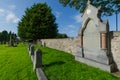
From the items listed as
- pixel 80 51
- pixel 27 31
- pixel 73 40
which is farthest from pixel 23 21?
pixel 80 51

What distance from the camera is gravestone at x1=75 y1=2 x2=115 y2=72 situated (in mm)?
12635

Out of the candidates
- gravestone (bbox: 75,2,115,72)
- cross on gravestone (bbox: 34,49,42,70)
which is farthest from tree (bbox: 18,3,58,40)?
cross on gravestone (bbox: 34,49,42,70)

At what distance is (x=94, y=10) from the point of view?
14094 millimetres

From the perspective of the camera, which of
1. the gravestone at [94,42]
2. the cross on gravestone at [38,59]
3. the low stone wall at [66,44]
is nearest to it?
the cross on gravestone at [38,59]

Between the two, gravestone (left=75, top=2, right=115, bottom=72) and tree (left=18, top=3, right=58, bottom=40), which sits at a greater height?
tree (left=18, top=3, right=58, bottom=40)

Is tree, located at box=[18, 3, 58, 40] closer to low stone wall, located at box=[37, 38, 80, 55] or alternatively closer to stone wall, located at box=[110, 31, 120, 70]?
Answer: low stone wall, located at box=[37, 38, 80, 55]

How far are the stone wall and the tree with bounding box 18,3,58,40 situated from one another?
92.1 feet

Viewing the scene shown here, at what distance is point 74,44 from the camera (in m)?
20.7

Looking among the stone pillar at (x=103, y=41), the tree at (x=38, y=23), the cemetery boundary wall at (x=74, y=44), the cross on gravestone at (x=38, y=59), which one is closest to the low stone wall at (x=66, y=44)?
the cemetery boundary wall at (x=74, y=44)

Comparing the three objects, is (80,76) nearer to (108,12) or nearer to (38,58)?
(38,58)

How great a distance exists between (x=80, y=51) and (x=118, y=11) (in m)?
15.8

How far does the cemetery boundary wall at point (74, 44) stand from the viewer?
1228 cm

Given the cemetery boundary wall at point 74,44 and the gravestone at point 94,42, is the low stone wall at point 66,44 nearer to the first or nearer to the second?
the cemetery boundary wall at point 74,44

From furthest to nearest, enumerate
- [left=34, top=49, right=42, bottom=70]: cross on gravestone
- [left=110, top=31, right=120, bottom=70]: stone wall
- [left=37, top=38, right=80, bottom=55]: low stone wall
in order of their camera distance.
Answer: [left=37, top=38, right=80, bottom=55]: low stone wall → [left=110, top=31, right=120, bottom=70]: stone wall → [left=34, top=49, right=42, bottom=70]: cross on gravestone
